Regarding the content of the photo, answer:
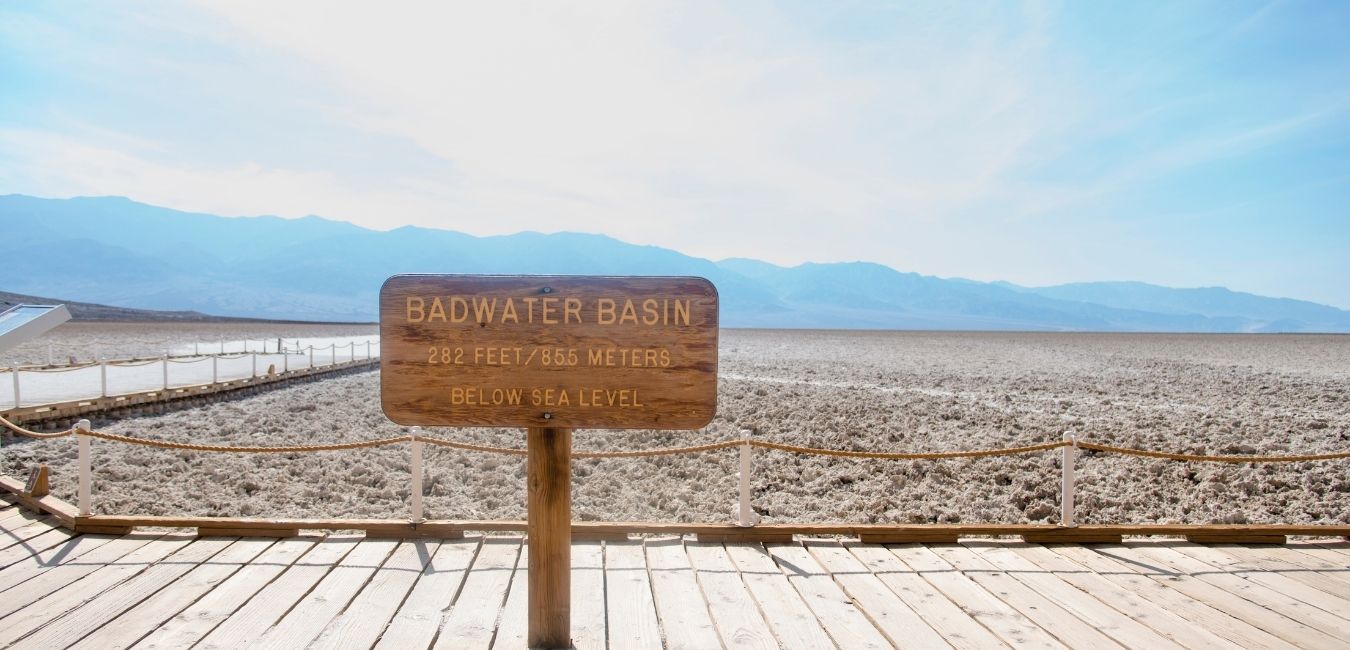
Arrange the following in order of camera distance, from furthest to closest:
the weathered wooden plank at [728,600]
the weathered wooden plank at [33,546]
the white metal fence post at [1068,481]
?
the white metal fence post at [1068,481]
the weathered wooden plank at [33,546]
the weathered wooden plank at [728,600]

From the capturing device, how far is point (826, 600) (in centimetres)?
432

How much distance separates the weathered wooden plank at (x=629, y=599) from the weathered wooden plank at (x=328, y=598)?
1527 millimetres

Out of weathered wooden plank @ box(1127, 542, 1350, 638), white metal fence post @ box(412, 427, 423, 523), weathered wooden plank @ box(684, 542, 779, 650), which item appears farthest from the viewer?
white metal fence post @ box(412, 427, 423, 523)

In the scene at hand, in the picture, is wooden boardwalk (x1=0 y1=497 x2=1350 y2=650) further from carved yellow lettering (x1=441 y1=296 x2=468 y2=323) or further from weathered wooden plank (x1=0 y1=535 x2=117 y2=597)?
carved yellow lettering (x1=441 y1=296 x2=468 y2=323)

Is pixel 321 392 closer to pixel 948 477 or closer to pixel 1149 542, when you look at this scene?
pixel 948 477

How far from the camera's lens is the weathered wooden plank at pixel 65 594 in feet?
12.7

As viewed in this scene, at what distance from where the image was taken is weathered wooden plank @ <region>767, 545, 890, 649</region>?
3.84 metres

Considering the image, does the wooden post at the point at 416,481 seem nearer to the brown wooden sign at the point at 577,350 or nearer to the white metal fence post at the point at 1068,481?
the brown wooden sign at the point at 577,350

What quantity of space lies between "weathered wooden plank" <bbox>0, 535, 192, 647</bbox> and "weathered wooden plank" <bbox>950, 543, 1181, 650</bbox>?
539cm

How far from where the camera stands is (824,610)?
4.18m

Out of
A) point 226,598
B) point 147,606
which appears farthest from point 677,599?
point 147,606

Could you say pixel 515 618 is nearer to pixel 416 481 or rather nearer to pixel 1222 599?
pixel 416 481

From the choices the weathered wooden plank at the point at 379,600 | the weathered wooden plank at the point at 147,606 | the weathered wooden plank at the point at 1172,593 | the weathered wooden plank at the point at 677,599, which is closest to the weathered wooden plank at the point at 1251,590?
the weathered wooden plank at the point at 1172,593

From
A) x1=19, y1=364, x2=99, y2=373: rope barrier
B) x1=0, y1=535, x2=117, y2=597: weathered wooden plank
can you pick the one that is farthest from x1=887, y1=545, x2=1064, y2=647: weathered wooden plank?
x1=19, y1=364, x2=99, y2=373: rope barrier
